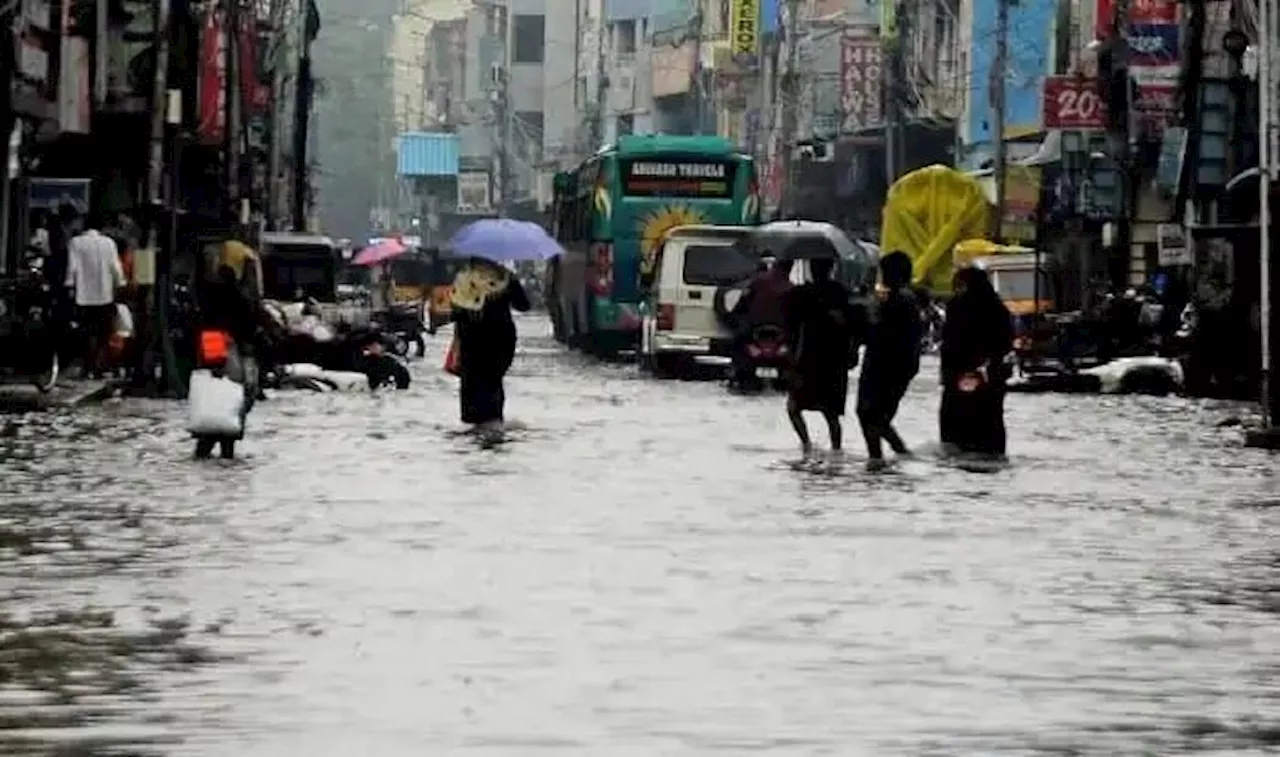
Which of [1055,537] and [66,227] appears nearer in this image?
[1055,537]

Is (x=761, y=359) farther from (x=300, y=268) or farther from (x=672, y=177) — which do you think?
(x=672, y=177)

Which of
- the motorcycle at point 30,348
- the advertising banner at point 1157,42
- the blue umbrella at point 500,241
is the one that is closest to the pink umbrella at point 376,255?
the advertising banner at point 1157,42

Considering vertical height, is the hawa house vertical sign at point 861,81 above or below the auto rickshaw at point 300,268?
above

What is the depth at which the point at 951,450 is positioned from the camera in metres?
27.2

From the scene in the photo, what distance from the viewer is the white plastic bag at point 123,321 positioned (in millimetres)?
38781

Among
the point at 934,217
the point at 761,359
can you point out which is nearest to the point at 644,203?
the point at 934,217

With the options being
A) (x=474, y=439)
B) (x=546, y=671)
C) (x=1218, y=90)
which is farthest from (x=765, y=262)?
(x=546, y=671)

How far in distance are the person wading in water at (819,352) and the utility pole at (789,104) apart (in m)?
74.1

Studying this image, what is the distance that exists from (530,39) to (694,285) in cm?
13097

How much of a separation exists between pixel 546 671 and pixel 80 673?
1.52 m

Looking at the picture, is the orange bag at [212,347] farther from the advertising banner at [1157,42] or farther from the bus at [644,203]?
the advertising banner at [1157,42]

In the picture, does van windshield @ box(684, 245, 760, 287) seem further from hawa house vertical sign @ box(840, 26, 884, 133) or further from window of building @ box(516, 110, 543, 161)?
window of building @ box(516, 110, 543, 161)

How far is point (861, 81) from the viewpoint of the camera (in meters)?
97.8

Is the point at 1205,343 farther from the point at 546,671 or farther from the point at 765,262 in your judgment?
the point at 546,671
